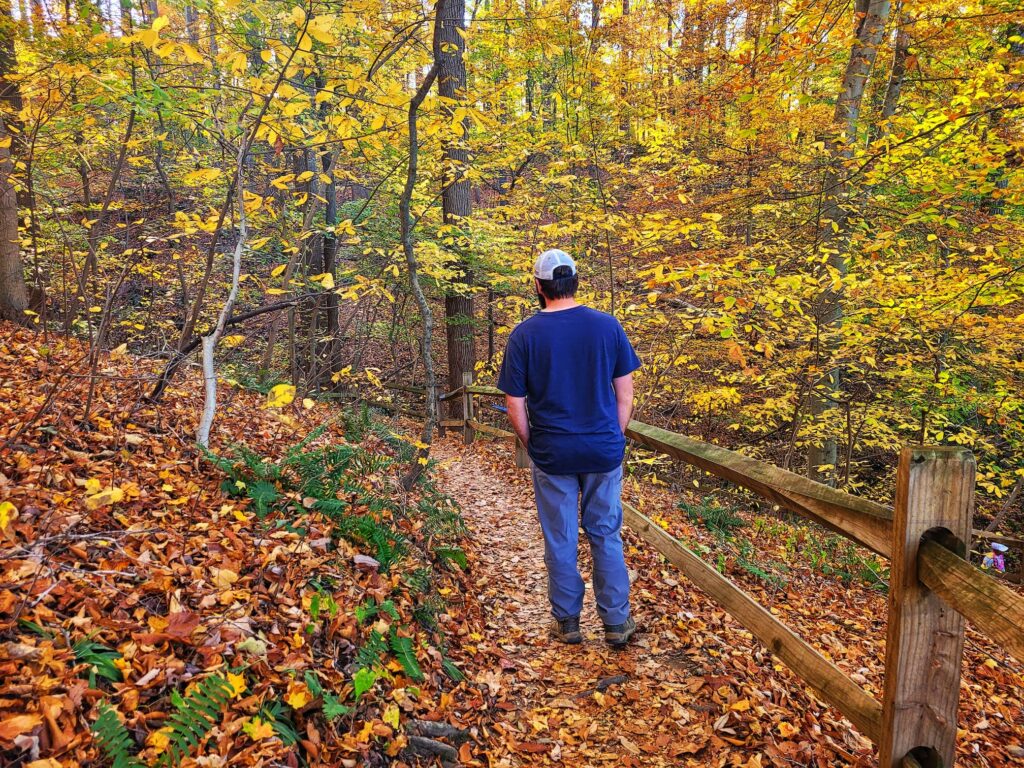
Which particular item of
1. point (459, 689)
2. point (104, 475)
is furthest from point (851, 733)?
point (104, 475)

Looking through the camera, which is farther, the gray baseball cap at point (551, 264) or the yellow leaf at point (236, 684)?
the gray baseball cap at point (551, 264)

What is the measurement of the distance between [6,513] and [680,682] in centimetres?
355

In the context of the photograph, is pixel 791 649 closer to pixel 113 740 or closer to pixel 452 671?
pixel 452 671

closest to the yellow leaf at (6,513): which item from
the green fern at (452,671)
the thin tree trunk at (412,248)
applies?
the green fern at (452,671)

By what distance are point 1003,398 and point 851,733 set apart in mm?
8937

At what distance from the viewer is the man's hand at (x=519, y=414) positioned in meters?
3.78

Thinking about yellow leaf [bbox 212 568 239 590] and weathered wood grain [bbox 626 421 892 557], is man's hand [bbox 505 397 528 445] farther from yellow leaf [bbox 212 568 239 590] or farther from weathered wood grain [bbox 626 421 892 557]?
yellow leaf [bbox 212 568 239 590]

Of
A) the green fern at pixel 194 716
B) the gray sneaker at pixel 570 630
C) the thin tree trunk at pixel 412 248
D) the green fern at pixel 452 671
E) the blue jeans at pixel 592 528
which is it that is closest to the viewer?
the green fern at pixel 194 716

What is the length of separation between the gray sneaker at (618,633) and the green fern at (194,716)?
7.83 feet

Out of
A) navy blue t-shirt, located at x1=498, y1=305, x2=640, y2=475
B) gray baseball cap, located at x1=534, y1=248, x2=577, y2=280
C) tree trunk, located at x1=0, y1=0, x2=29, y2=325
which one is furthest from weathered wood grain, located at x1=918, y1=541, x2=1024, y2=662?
tree trunk, located at x1=0, y1=0, x2=29, y2=325

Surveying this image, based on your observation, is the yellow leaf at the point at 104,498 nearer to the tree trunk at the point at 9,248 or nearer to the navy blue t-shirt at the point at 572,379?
the navy blue t-shirt at the point at 572,379

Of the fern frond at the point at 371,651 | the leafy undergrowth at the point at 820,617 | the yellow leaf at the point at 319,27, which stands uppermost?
the yellow leaf at the point at 319,27

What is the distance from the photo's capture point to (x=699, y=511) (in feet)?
26.4

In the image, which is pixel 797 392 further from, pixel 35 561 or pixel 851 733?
pixel 35 561
